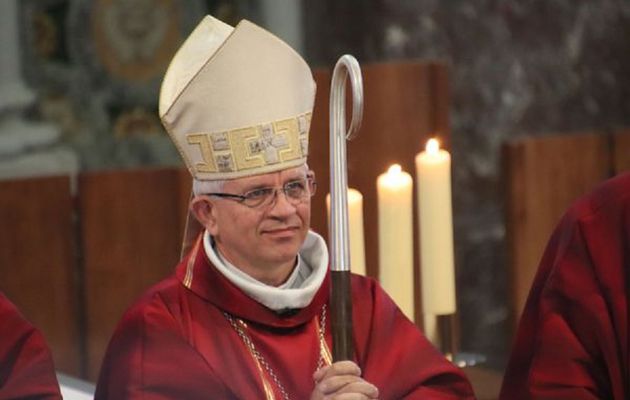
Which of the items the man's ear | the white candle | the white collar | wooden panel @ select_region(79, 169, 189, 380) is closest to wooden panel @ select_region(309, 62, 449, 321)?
wooden panel @ select_region(79, 169, 189, 380)

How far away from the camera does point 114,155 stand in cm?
626

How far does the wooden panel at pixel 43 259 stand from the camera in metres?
5.59

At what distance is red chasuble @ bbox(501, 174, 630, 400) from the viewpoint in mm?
4277

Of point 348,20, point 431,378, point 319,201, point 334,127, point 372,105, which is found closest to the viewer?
point 334,127

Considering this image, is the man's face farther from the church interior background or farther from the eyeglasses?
the church interior background

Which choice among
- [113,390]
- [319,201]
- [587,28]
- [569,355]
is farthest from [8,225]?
[587,28]

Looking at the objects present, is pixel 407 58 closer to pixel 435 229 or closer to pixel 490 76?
pixel 490 76

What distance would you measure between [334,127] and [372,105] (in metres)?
1.82

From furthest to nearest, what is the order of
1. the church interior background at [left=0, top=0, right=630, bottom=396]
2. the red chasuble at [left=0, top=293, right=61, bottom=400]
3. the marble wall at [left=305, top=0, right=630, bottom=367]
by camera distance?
the marble wall at [left=305, top=0, right=630, bottom=367] < the church interior background at [left=0, top=0, right=630, bottom=396] < the red chasuble at [left=0, top=293, right=61, bottom=400]

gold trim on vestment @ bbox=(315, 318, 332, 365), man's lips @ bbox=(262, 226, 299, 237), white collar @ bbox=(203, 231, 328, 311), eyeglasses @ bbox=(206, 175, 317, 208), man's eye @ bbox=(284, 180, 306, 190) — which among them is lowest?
gold trim on vestment @ bbox=(315, 318, 332, 365)

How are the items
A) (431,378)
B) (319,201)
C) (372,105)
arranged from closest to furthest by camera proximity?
(431,378), (319,201), (372,105)

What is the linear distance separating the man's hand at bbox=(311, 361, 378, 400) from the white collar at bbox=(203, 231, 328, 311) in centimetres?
25

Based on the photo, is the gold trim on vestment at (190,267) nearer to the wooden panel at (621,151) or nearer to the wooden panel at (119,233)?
the wooden panel at (119,233)

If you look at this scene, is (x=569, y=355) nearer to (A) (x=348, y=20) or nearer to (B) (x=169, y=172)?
(B) (x=169, y=172)
